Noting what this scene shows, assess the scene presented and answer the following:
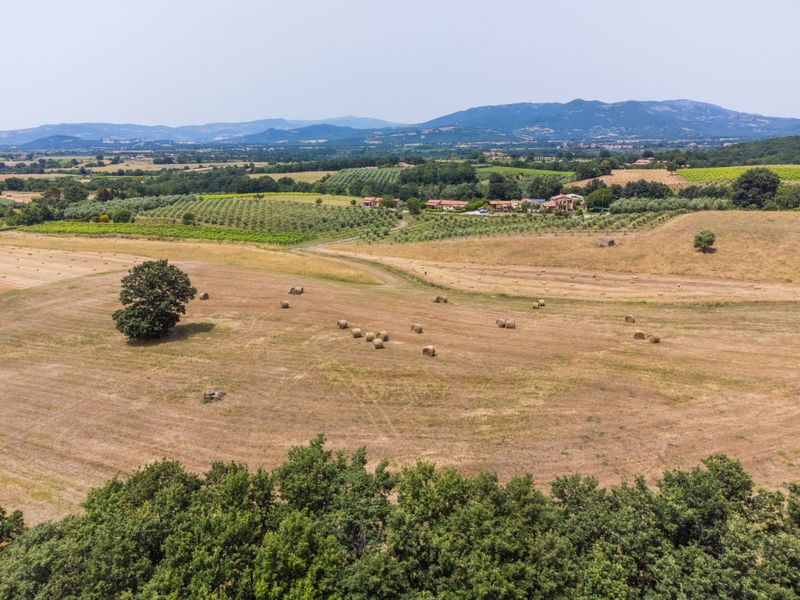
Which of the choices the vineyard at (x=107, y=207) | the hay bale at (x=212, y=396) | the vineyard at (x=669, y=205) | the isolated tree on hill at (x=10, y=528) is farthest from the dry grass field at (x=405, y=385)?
the vineyard at (x=107, y=207)

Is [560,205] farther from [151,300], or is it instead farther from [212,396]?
[212,396]

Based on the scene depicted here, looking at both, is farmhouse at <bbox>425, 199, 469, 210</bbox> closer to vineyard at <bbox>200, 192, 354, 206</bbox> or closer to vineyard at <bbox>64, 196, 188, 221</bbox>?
vineyard at <bbox>200, 192, 354, 206</bbox>

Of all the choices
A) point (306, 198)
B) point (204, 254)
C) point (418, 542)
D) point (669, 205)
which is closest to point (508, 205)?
point (669, 205)

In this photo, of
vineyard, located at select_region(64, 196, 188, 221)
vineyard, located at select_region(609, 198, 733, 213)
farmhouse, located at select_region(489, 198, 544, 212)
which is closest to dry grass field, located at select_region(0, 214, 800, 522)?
vineyard, located at select_region(609, 198, 733, 213)

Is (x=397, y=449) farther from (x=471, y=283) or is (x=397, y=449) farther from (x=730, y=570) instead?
(x=471, y=283)

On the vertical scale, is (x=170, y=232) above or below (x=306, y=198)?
below

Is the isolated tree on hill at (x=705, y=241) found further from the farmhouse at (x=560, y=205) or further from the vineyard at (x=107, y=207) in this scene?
the vineyard at (x=107, y=207)

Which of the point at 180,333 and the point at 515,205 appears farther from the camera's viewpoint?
the point at 515,205

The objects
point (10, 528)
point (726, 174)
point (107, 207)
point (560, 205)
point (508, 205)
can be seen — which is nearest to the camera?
point (10, 528)
